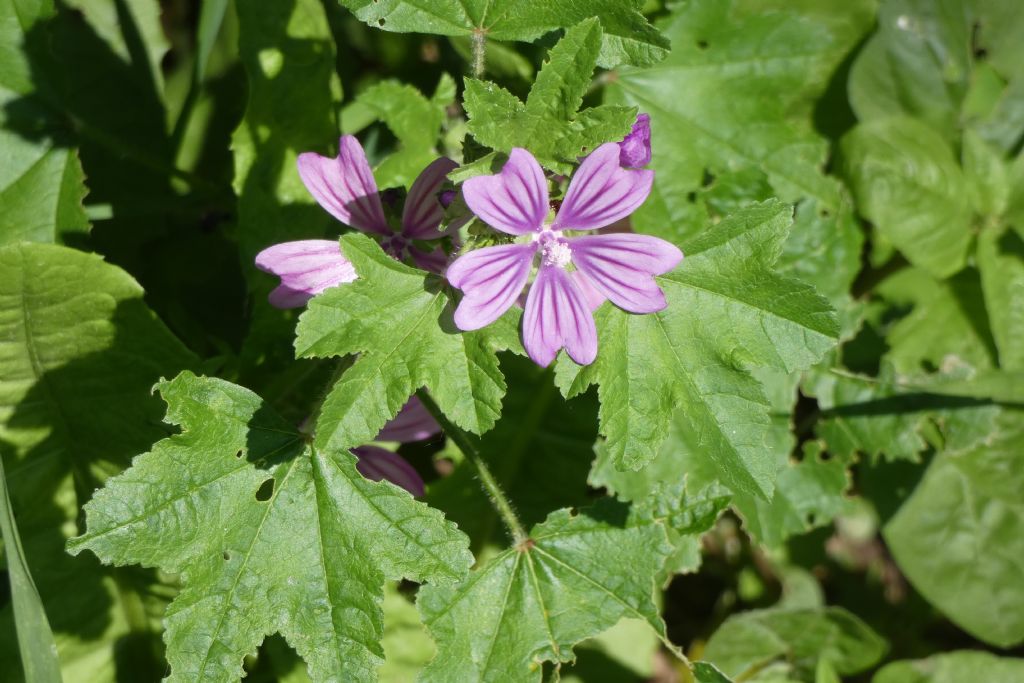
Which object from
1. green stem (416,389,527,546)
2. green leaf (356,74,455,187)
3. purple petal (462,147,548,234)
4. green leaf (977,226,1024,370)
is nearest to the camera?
purple petal (462,147,548,234)

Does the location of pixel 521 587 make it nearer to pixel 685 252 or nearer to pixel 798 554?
pixel 685 252

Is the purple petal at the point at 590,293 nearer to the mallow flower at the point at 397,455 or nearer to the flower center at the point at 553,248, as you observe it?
the flower center at the point at 553,248

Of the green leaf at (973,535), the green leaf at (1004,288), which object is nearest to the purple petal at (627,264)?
the green leaf at (1004,288)

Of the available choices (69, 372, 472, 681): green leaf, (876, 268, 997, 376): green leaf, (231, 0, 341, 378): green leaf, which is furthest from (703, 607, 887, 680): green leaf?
(231, 0, 341, 378): green leaf

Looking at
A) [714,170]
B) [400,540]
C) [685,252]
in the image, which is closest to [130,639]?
[400,540]

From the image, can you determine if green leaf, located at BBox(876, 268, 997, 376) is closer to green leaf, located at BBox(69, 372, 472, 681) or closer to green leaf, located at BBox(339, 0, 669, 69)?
green leaf, located at BBox(339, 0, 669, 69)

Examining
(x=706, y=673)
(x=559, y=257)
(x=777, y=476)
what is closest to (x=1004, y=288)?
(x=777, y=476)

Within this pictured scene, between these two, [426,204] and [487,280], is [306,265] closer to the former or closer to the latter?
[426,204]
